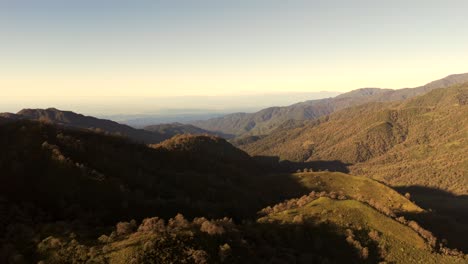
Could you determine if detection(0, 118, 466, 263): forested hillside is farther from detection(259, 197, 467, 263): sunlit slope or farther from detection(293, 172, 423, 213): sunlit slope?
detection(293, 172, 423, 213): sunlit slope

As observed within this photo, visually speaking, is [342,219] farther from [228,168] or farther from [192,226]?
[228,168]

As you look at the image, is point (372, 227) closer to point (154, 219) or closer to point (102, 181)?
point (154, 219)

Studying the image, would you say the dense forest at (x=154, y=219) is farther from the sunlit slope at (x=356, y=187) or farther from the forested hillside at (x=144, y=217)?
the sunlit slope at (x=356, y=187)

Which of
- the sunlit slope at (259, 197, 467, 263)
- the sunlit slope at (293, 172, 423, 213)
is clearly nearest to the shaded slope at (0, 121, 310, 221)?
the sunlit slope at (293, 172, 423, 213)

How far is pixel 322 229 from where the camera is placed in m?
79.9

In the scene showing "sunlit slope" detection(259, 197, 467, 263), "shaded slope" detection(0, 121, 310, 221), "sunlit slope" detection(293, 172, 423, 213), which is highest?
"shaded slope" detection(0, 121, 310, 221)

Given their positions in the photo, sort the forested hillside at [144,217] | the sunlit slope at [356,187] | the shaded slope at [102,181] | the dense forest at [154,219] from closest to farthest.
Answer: the forested hillside at [144,217], the dense forest at [154,219], the shaded slope at [102,181], the sunlit slope at [356,187]

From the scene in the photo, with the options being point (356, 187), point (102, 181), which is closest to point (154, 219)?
point (102, 181)

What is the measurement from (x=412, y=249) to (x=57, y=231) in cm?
7710

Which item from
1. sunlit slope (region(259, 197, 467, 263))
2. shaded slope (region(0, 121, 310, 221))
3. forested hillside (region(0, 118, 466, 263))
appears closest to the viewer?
forested hillside (region(0, 118, 466, 263))

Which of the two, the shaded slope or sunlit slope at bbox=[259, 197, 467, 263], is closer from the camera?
sunlit slope at bbox=[259, 197, 467, 263]

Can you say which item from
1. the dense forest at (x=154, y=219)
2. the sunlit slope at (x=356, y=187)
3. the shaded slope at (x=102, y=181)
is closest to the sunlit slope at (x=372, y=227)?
the dense forest at (x=154, y=219)

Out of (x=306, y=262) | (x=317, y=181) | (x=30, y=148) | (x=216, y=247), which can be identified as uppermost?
(x=30, y=148)

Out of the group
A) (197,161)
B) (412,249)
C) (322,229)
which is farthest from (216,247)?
(197,161)
